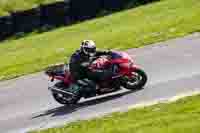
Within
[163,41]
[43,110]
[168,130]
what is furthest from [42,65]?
[168,130]

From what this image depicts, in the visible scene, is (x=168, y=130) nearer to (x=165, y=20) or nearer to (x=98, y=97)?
(x=98, y=97)

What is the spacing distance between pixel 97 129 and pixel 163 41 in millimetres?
11262

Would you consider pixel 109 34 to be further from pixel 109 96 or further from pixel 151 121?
pixel 151 121

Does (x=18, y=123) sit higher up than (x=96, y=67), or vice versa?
(x=96, y=67)

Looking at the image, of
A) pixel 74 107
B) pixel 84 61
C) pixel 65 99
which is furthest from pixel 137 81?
pixel 65 99

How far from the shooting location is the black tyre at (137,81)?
17.5m

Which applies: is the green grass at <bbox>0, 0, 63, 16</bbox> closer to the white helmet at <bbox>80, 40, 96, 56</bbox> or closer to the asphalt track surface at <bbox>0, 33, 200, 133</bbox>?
the asphalt track surface at <bbox>0, 33, 200, 133</bbox>

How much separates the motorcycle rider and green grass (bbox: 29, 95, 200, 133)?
2201 millimetres

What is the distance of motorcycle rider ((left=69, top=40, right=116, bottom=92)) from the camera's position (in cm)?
1733

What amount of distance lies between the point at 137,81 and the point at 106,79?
0.82 meters

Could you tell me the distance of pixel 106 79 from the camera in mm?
17688

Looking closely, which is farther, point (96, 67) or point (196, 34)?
point (196, 34)

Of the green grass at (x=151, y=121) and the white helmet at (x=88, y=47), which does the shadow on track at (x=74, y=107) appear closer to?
the white helmet at (x=88, y=47)

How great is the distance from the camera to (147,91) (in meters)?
17.3
